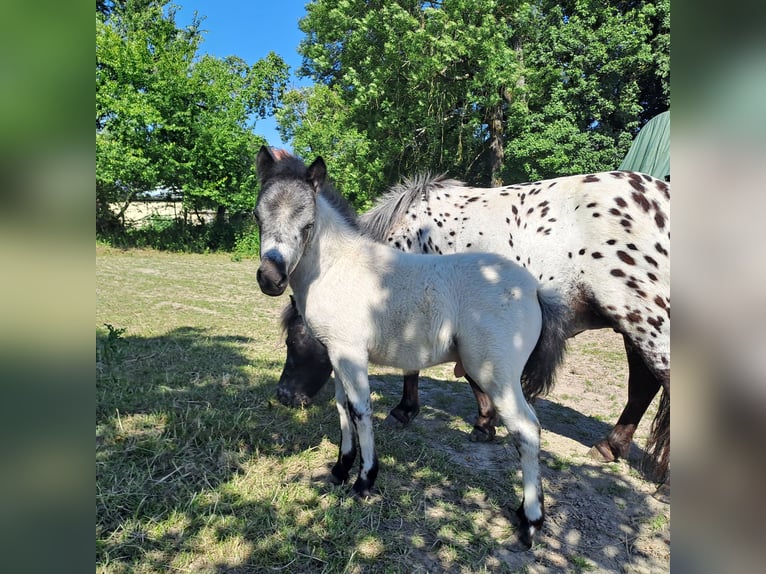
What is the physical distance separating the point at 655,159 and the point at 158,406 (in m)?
9.61

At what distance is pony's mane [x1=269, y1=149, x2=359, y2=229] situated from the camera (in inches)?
117

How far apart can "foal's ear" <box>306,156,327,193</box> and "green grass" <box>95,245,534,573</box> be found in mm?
2164

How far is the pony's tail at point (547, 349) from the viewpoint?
9.98 ft

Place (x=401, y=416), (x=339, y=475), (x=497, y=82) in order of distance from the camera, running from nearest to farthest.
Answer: (x=339, y=475), (x=401, y=416), (x=497, y=82)

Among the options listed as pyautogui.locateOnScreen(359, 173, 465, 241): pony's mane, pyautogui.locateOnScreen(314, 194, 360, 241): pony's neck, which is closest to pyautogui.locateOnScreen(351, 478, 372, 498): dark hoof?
pyautogui.locateOnScreen(314, 194, 360, 241): pony's neck

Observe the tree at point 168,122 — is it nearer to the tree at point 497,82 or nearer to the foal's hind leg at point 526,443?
the tree at point 497,82

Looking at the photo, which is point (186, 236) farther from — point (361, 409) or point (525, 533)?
point (525, 533)

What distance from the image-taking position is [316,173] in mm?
3047

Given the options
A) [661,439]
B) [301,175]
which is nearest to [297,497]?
[301,175]

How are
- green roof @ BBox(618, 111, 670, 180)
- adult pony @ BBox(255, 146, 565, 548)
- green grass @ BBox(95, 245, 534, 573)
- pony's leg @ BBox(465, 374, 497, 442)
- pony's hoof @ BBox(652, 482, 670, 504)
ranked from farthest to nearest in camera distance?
green roof @ BBox(618, 111, 670, 180)
pony's leg @ BBox(465, 374, 497, 442)
pony's hoof @ BBox(652, 482, 670, 504)
adult pony @ BBox(255, 146, 565, 548)
green grass @ BBox(95, 245, 534, 573)

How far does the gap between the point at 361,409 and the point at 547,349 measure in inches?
54.4

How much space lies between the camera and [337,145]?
2039 centimetres

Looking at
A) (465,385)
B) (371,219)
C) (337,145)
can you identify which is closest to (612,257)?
(371,219)

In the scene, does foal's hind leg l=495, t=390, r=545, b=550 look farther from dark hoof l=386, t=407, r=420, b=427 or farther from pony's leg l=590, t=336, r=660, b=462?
dark hoof l=386, t=407, r=420, b=427
